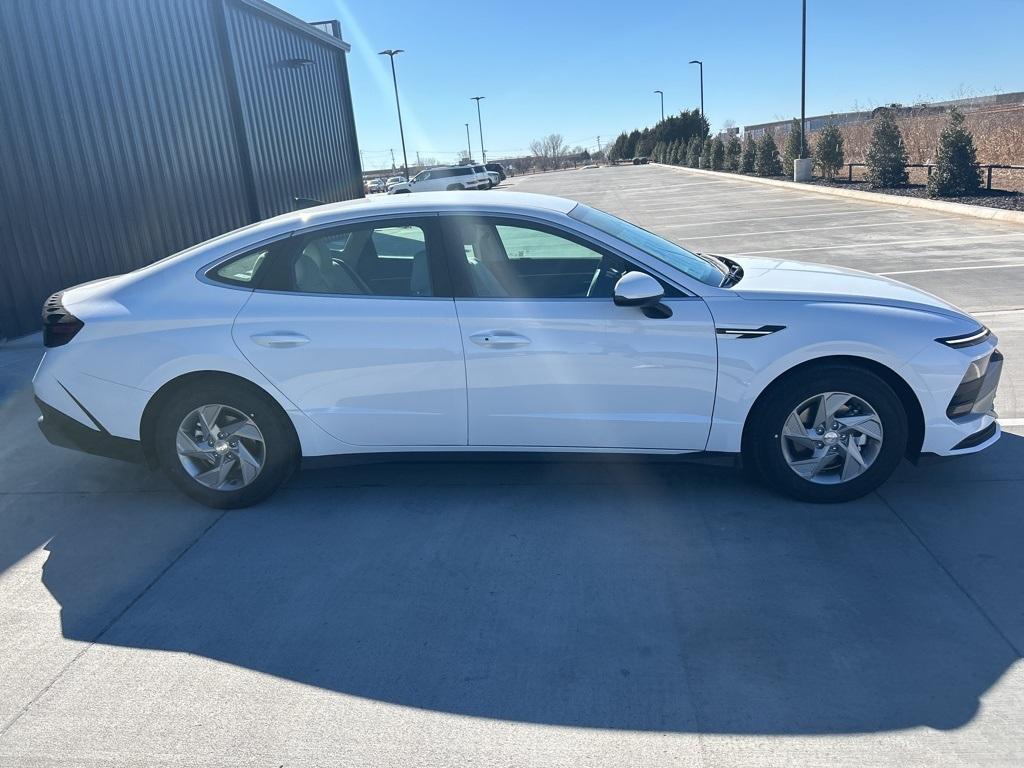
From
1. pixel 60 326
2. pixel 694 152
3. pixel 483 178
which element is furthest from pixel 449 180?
pixel 60 326

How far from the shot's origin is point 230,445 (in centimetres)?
423

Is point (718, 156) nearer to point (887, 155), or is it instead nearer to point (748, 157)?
point (748, 157)

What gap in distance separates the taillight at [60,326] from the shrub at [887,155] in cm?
2325

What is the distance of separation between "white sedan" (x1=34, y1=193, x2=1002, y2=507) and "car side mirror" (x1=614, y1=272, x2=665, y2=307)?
29mm

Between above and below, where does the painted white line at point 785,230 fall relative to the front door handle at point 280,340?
below

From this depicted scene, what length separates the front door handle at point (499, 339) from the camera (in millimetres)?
3932

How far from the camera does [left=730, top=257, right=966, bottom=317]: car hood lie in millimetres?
3902

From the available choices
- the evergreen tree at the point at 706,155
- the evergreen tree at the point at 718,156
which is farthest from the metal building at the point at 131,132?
the evergreen tree at the point at 706,155

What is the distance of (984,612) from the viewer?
121 inches

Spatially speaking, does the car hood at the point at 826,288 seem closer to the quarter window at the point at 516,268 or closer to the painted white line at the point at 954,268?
the quarter window at the point at 516,268

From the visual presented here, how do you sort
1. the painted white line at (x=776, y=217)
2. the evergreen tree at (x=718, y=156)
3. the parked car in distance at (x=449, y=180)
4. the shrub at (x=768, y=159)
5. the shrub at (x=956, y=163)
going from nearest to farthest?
the painted white line at (x=776, y=217), the shrub at (x=956, y=163), the shrub at (x=768, y=159), the parked car in distance at (x=449, y=180), the evergreen tree at (x=718, y=156)

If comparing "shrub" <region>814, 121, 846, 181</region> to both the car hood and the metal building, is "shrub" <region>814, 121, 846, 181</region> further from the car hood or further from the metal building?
the car hood

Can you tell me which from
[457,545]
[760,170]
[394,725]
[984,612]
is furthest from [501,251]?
[760,170]

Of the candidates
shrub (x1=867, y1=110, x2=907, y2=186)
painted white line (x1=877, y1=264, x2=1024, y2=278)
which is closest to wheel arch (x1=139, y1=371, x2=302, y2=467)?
painted white line (x1=877, y1=264, x2=1024, y2=278)
